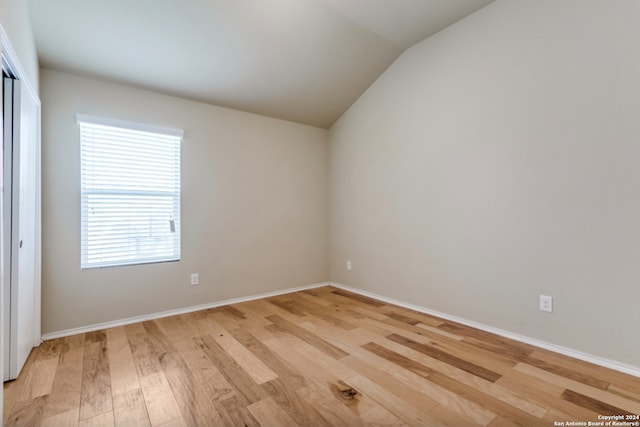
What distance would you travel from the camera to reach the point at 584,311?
2148mm

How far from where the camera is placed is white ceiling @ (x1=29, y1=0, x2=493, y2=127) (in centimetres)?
229

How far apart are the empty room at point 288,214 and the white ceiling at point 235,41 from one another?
0.02 meters

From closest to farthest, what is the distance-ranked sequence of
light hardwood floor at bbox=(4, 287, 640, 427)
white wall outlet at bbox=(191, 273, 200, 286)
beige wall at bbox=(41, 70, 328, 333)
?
light hardwood floor at bbox=(4, 287, 640, 427) < beige wall at bbox=(41, 70, 328, 333) < white wall outlet at bbox=(191, 273, 200, 286)

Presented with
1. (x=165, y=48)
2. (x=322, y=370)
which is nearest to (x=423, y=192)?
(x=322, y=370)

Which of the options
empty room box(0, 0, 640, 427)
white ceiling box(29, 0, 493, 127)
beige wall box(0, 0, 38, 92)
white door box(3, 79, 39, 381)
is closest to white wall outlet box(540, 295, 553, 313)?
empty room box(0, 0, 640, 427)

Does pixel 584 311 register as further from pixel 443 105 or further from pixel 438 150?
pixel 443 105

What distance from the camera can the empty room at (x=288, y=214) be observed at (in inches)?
71.9

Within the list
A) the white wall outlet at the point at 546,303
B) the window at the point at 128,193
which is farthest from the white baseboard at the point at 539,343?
the window at the point at 128,193

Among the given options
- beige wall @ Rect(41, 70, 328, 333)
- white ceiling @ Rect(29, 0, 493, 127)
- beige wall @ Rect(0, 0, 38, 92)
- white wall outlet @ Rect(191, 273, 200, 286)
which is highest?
white ceiling @ Rect(29, 0, 493, 127)

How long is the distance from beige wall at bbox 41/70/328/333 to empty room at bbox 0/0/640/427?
0.02 m

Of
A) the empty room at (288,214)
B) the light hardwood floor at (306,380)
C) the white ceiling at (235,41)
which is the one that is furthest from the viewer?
the white ceiling at (235,41)

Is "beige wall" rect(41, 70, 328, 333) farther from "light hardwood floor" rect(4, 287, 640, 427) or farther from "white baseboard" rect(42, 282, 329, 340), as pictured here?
"light hardwood floor" rect(4, 287, 640, 427)

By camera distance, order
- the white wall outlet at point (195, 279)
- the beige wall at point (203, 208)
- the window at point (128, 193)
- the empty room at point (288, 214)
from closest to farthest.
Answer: the empty room at point (288, 214) < the beige wall at point (203, 208) < the window at point (128, 193) < the white wall outlet at point (195, 279)

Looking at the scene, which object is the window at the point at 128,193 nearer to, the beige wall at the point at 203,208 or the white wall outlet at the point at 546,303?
the beige wall at the point at 203,208
